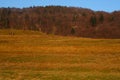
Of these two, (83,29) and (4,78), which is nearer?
(4,78)

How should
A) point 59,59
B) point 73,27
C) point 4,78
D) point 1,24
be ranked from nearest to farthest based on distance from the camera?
point 4,78 → point 59,59 → point 1,24 → point 73,27

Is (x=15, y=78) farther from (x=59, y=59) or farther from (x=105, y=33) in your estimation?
(x=105, y=33)

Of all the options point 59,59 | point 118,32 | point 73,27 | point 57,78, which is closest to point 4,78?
point 57,78

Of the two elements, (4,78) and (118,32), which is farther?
(118,32)

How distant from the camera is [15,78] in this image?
17.1 metres

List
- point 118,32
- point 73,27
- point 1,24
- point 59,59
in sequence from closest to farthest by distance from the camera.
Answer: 1. point 59,59
2. point 118,32
3. point 1,24
4. point 73,27

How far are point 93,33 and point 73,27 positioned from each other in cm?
2257

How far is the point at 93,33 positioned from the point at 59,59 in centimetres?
14330

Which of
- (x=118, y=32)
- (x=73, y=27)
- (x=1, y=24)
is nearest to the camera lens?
(x=118, y=32)

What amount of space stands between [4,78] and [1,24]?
166m

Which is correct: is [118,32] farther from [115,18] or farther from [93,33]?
[115,18]

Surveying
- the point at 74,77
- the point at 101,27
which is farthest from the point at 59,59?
the point at 101,27

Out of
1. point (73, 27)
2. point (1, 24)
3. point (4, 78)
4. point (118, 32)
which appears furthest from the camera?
point (73, 27)

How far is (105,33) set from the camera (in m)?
168
